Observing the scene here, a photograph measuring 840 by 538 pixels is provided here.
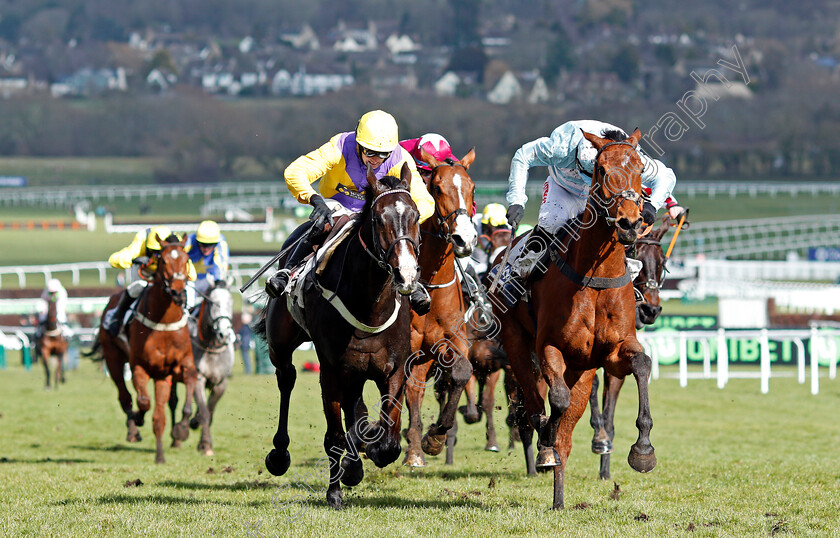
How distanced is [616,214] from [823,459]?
524 cm

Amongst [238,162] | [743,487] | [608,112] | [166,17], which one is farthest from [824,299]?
[166,17]

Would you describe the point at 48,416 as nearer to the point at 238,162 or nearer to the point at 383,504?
the point at 383,504

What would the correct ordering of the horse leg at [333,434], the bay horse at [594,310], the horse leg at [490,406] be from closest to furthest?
the bay horse at [594,310], the horse leg at [333,434], the horse leg at [490,406]

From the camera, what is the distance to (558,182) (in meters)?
7.68

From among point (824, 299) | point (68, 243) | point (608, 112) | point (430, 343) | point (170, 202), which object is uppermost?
point (608, 112)

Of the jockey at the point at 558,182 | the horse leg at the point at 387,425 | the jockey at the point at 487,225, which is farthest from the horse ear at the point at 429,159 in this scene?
the jockey at the point at 487,225

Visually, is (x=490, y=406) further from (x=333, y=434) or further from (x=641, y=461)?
(x=641, y=461)

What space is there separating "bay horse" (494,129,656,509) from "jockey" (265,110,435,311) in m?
0.93

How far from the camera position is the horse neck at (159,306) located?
11.0 metres

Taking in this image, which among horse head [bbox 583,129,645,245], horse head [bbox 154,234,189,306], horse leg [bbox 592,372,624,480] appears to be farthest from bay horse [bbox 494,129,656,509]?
horse head [bbox 154,234,189,306]

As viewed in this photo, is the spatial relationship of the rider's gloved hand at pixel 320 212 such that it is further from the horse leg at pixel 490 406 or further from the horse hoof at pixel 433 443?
the horse leg at pixel 490 406

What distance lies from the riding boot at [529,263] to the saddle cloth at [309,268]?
1175 millimetres

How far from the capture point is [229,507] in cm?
720

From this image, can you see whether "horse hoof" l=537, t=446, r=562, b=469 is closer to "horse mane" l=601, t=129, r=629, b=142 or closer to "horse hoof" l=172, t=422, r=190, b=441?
"horse mane" l=601, t=129, r=629, b=142
